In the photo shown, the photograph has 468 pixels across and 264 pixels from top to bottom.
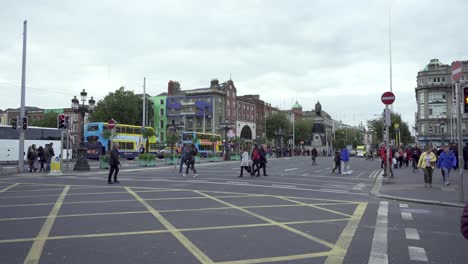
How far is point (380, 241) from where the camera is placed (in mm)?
6656

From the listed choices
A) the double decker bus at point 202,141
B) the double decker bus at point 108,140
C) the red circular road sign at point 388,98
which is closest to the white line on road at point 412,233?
the red circular road sign at point 388,98

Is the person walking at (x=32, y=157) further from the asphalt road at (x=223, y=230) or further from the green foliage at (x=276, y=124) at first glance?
the green foliage at (x=276, y=124)

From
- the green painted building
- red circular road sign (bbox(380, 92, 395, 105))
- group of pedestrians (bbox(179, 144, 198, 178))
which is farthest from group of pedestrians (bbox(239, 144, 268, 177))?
the green painted building

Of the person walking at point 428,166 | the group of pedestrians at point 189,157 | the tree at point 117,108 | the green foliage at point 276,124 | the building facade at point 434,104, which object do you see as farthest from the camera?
the green foliage at point 276,124

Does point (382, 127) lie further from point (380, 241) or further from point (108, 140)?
point (380, 241)

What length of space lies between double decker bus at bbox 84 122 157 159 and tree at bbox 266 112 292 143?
50223 millimetres

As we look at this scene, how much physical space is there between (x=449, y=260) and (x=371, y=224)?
2634 millimetres

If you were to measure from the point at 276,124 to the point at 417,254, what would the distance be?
3494 inches

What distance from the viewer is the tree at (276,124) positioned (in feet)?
309

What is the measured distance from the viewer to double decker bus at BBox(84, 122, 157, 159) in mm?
42594

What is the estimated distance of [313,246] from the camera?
6.28 m

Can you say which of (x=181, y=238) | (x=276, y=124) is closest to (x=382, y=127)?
(x=276, y=124)

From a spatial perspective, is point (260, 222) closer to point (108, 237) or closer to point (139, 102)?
point (108, 237)

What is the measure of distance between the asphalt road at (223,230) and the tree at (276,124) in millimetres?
Answer: 82070
